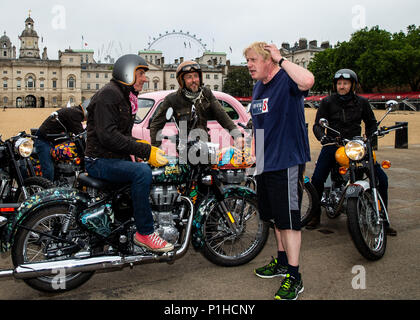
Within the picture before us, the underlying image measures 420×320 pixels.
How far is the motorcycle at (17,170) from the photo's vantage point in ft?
15.6

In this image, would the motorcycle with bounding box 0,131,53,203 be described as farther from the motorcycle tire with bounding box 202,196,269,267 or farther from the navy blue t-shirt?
the navy blue t-shirt

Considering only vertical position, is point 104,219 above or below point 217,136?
below

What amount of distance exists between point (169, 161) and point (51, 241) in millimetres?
1222

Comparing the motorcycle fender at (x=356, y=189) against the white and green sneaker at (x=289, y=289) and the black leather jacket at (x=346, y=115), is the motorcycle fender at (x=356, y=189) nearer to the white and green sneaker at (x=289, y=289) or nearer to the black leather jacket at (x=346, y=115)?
the black leather jacket at (x=346, y=115)

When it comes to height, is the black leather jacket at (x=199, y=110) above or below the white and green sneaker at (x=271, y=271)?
above

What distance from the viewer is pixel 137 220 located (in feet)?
11.3

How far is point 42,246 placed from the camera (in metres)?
Answer: 3.46

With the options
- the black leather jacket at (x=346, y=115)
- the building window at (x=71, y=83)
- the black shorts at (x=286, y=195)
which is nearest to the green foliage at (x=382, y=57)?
the black leather jacket at (x=346, y=115)

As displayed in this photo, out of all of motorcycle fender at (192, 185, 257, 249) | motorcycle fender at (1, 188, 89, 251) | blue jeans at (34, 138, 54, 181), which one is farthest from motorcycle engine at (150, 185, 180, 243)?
blue jeans at (34, 138, 54, 181)

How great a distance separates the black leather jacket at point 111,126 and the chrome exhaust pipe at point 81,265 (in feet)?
2.85

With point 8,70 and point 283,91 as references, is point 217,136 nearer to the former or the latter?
point 283,91

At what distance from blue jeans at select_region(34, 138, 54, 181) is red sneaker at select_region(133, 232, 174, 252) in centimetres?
311
